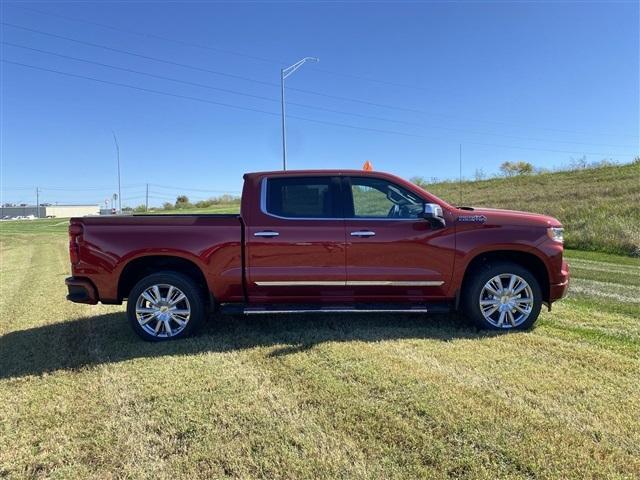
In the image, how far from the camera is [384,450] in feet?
9.38

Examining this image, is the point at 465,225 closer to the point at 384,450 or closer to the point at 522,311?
the point at 522,311

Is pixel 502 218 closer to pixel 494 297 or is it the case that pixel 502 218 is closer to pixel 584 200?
pixel 494 297

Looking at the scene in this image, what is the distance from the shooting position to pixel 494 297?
17.0ft

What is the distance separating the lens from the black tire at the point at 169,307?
16.5 feet

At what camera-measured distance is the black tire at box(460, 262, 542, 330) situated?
5141 millimetres

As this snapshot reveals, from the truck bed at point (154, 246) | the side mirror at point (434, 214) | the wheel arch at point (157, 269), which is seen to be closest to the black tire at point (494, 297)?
the side mirror at point (434, 214)

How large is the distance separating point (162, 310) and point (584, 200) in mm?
20357

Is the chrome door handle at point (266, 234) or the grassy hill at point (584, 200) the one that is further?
the grassy hill at point (584, 200)

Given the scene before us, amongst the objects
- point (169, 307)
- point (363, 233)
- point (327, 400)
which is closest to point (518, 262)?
point (363, 233)

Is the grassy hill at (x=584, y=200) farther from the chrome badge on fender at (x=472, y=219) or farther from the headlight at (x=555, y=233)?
the chrome badge on fender at (x=472, y=219)

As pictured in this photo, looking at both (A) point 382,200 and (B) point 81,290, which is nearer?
(B) point 81,290

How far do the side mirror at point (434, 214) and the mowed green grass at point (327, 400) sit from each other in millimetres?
1237

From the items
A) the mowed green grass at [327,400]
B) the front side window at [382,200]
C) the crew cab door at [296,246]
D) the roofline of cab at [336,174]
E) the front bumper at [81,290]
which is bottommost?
the mowed green grass at [327,400]

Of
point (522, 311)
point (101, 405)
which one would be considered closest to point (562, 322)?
point (522, 311)
